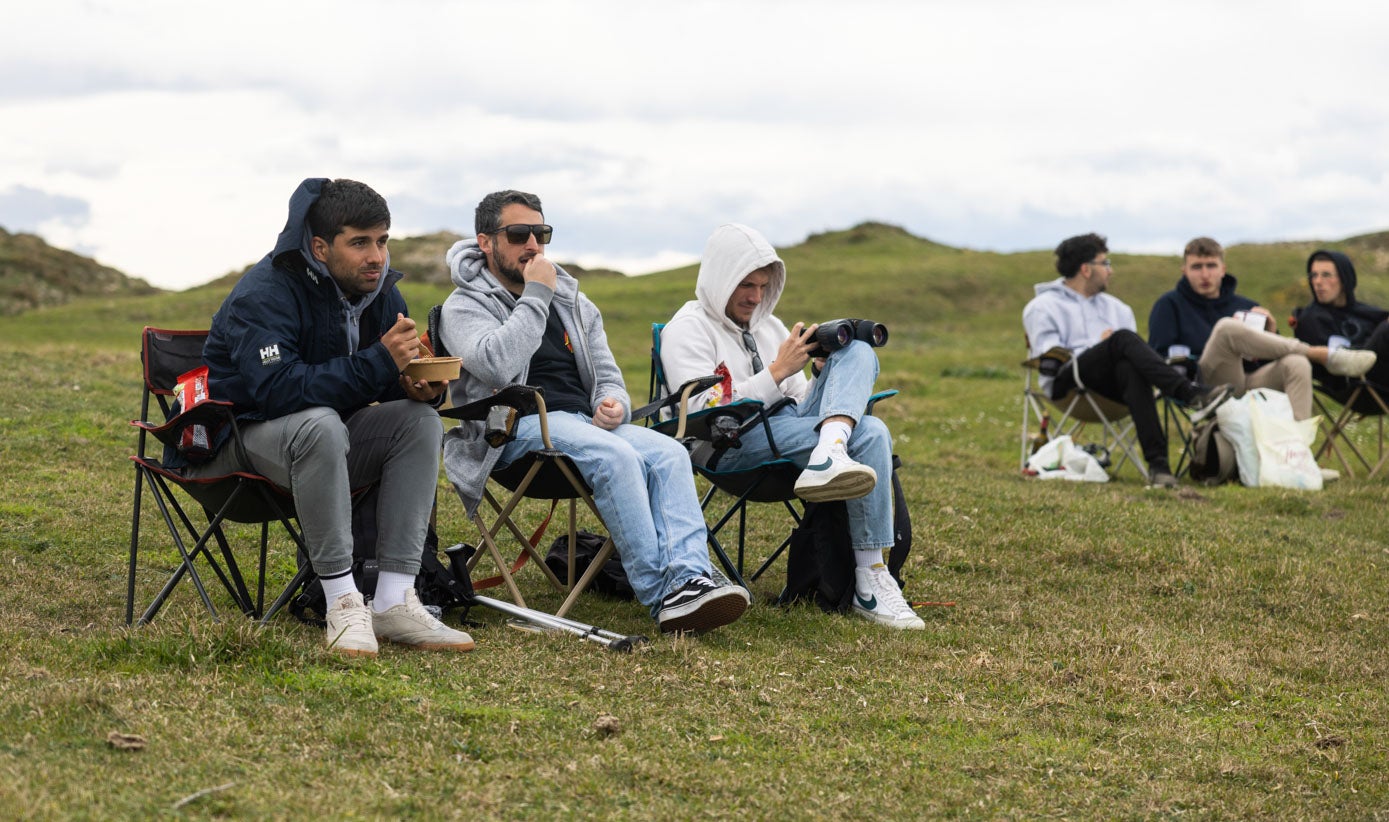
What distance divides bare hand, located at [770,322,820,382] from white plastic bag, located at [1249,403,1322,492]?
15.2 feet

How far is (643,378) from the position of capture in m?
17.4

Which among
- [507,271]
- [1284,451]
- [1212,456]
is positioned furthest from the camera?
[1212,456]

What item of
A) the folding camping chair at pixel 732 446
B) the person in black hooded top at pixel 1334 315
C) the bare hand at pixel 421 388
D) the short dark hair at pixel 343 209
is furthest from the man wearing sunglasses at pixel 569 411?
the person in black hooded top at pixel 1334 315

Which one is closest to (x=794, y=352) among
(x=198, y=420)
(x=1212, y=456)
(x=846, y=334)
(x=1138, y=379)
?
(x=846, y=334)

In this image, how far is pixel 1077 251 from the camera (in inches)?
388

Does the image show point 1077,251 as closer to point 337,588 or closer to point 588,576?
point 588,576

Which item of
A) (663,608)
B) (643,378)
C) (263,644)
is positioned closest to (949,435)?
(643,378)

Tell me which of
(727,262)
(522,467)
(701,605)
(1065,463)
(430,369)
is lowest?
(701,605)

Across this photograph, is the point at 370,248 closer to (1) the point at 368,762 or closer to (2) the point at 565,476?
(2) the point at 565,476

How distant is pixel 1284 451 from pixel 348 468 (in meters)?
6.47

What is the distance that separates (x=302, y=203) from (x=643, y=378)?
13105mm

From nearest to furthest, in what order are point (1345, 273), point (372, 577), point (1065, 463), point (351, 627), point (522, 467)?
point (351, 627), point (372, 577), point (522, 467), point (1065, 463), point (1345, 273)

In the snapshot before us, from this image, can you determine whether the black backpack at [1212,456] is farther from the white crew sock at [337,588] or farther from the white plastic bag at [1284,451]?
the white crew sock at [337,588]

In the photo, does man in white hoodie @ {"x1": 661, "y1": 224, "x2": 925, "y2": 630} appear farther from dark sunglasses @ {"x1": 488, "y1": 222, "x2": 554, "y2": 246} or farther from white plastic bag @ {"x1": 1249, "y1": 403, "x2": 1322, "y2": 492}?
white plastic bag @ {"x1": 1249, "y1": 403, "x2": 1322, "y2": 492}
